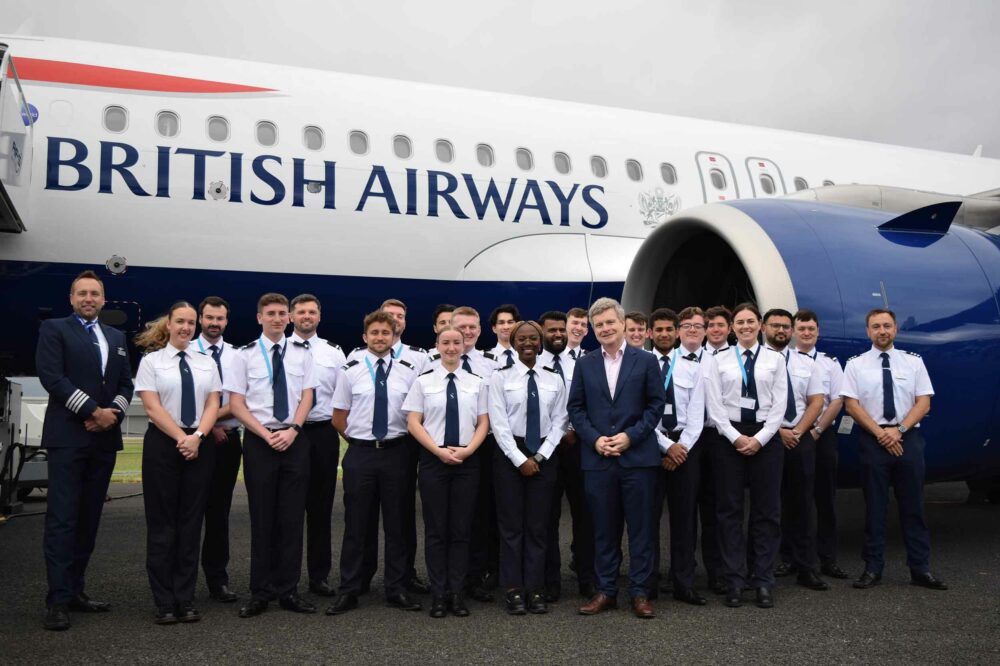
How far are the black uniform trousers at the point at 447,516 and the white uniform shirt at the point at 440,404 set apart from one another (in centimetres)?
15

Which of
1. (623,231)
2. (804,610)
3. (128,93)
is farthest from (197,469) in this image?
(623,231)

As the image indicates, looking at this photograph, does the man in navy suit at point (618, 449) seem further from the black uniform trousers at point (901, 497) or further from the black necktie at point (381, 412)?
the black uniform trousers at point (901, 497)

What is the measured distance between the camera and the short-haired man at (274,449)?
505 centimetres

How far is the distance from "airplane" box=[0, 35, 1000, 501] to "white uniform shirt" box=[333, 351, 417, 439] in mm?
2820

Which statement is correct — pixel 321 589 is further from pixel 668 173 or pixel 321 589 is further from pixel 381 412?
pixel 668 173

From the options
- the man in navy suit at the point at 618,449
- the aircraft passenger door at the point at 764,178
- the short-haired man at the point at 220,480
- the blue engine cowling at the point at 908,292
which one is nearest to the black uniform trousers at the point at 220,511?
the short-haired man at the point at 220,480

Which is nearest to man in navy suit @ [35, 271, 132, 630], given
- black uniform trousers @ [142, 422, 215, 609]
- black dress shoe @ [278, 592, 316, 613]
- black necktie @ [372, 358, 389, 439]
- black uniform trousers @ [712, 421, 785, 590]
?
black uniform trousers @ [142, 422, 215, 609]

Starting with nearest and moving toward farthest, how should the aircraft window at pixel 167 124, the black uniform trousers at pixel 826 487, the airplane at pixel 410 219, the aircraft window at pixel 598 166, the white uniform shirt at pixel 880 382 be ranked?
the white uniform shirt at pixel 880 382 < the black uniform trousers at pixel 826 487 < the airplane at pixel 410 219 < the aircraft window at pixel 167 124 < the aircraft window at pixel 598 166

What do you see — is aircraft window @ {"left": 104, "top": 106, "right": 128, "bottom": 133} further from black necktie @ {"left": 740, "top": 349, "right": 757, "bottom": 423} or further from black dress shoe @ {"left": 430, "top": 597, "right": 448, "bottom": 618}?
black necktie @ {"left": 740, "top": 349, "right": 757, "bottom": 423}

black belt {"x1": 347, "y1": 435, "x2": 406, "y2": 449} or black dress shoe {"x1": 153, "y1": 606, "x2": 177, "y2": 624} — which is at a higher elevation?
black belt {"x1": 347, "y1": 435, "x2": 406, "y2": 449}

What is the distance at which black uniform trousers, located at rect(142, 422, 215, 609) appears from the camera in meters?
4.84

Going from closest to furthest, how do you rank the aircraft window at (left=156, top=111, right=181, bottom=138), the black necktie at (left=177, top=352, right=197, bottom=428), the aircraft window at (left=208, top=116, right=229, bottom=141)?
the black necktie at (left=177, top=352, right=197, bottom=428)
the aircraft window at (left=156, top=111, right=181, bottom=138)
the aircraft window at (left=208, top=116, right=229, bottom=141)

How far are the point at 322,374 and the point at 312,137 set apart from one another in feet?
11.4

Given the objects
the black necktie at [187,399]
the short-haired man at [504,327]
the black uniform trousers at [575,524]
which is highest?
the short-haired man at [504,327]
